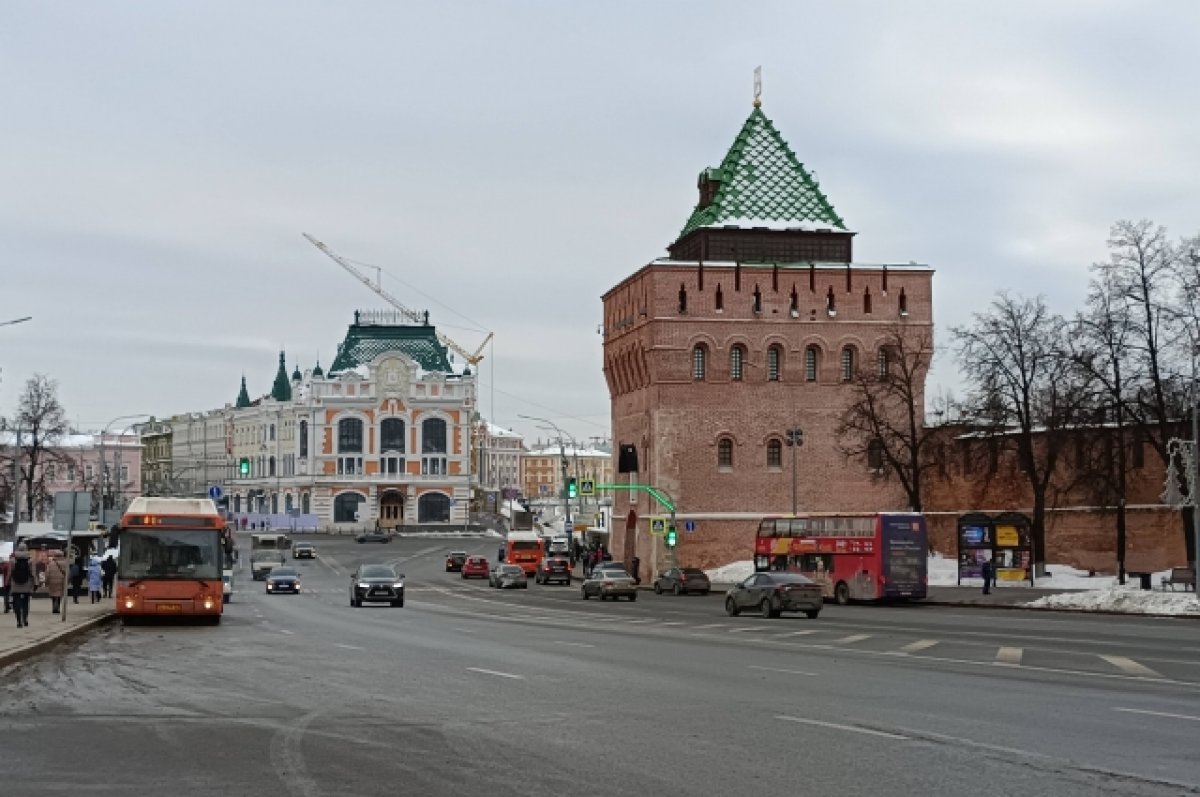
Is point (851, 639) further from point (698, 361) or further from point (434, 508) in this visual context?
point (434, 508)

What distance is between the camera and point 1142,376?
54.4 metres

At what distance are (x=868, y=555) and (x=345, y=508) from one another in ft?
381

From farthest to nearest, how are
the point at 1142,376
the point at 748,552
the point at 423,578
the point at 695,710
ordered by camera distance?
the point at 423,578 → the point at 748,552 → the point at 1142,376 → the point at 695,710

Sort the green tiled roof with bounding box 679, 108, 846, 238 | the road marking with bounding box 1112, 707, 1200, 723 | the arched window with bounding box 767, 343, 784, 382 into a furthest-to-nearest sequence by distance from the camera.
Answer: the green tiled roof with bounding box 679, 108, 846, 238
the arched window with bounding box 767, 343, 784, 382
the road marking with bounding box 1112, 707, 1200, 723

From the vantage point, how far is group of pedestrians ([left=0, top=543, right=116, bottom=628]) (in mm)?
32250

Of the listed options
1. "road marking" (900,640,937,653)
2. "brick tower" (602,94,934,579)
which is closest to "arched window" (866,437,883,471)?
"brick tower" (602,94,934,579)

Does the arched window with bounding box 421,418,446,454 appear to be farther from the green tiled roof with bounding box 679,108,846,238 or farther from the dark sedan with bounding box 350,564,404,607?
the dark sedan with bounding box 350,564,404,607

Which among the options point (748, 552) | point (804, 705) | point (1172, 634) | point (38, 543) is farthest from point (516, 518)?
point (804, 705)

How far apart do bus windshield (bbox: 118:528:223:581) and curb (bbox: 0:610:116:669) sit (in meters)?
1.70

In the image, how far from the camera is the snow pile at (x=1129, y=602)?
42125 millimetres

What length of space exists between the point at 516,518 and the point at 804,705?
125 m

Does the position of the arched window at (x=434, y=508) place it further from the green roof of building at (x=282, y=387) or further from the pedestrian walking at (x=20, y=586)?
the pedestrian walking at (x=20, y=586)

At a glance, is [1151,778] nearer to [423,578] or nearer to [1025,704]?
[1025,704]

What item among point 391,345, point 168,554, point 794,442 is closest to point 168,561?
point 168,554
